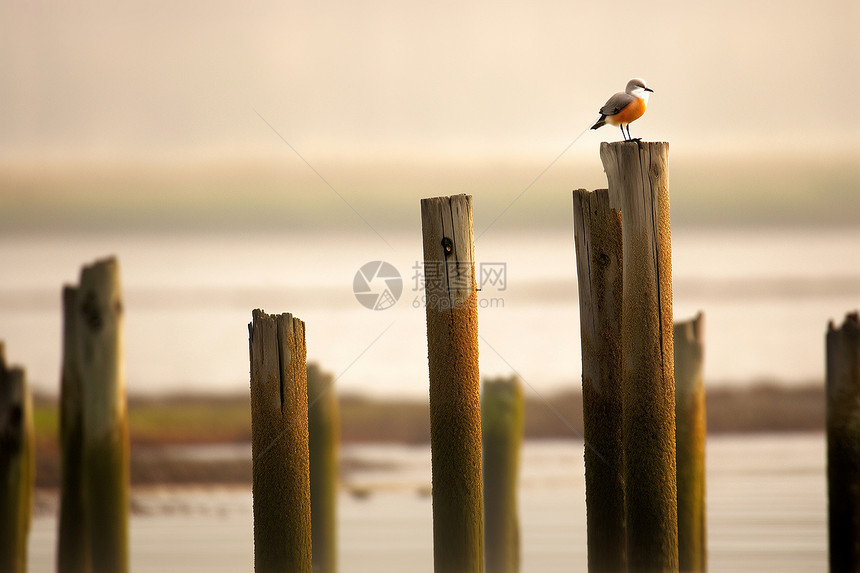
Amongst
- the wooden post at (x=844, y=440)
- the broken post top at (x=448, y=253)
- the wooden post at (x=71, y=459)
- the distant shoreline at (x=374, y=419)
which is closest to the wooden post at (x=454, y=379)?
the broken post top at (x=448, y=253)

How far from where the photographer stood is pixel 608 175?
5332 millimetres

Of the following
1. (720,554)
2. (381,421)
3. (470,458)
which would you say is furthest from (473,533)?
(381,421)

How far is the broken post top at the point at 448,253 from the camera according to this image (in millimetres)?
5328

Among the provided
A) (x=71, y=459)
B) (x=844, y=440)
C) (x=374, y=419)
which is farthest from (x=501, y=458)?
(x=374, y=419)

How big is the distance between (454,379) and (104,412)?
9.07ft

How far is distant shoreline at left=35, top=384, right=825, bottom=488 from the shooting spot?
18.9 metres

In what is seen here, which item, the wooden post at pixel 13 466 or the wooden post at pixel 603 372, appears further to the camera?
the wooden post at pixel 13 466

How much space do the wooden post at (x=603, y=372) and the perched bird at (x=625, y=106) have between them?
0.67 metres

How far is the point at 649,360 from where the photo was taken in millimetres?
5137

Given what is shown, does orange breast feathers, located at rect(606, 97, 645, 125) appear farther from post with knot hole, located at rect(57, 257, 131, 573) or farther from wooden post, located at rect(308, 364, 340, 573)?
post with knot hole, located at rect(57, 257, 131, 573)

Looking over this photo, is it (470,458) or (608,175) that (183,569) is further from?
(608,175)

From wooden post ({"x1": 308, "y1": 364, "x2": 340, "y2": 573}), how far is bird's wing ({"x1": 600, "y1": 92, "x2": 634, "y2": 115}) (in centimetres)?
297

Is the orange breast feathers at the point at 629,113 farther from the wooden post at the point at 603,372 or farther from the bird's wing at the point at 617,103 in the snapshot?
the wooden post at the point at 603,372

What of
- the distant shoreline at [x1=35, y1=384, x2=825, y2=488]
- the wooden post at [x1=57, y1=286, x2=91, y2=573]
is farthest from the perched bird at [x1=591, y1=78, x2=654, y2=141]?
the distant shoreline at [x1=35, y1=384, x2=825, y2=488]
